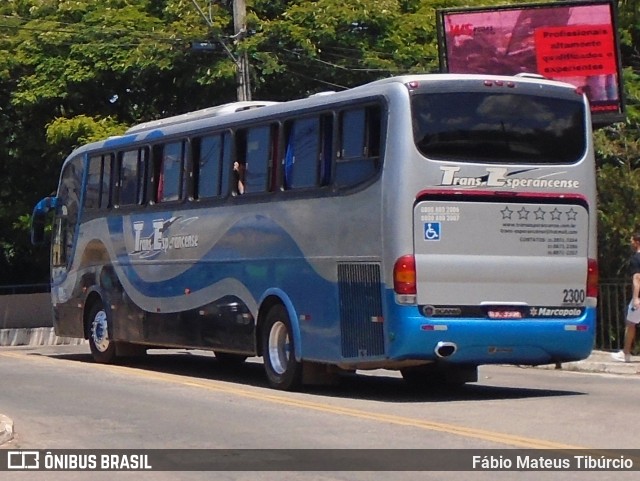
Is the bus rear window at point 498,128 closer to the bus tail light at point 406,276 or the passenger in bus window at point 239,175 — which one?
the bus tail light at point 406,276

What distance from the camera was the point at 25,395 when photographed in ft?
51.3

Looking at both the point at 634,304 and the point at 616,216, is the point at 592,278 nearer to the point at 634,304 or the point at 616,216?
the point at 634,304

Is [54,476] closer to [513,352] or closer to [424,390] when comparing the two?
[513,352]

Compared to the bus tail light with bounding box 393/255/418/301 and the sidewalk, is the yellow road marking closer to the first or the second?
the bus tail light with bounding box 393/255/418/301

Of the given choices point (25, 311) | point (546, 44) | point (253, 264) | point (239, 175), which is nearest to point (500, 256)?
A: point (253, 264)

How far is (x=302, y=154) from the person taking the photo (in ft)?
51.2

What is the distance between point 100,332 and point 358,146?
7.98 meters

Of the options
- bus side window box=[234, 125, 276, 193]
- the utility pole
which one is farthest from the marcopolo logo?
the utility pole

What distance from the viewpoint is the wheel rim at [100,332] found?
21.0m

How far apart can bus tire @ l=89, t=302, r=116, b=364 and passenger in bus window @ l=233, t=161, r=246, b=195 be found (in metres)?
4.77

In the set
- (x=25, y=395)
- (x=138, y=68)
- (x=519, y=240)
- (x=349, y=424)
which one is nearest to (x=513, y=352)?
(x=519, y=240)

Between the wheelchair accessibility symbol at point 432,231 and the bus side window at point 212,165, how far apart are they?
3958 mm

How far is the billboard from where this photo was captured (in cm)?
2411

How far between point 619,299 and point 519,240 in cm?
840
